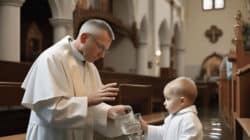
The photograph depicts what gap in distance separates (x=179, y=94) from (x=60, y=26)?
8103 mm

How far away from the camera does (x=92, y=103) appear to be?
7.29ft

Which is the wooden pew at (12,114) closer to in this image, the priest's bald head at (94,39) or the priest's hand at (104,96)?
the priest's bald head at (94,39)

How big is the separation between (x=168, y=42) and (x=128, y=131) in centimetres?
1791

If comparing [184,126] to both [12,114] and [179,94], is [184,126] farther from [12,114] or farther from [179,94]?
[12,114]

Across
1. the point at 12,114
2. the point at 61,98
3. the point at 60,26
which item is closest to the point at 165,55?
the point at 60,26

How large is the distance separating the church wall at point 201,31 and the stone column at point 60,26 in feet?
47.9

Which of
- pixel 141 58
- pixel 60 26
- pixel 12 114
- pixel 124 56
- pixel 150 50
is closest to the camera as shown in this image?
pixel 12 114

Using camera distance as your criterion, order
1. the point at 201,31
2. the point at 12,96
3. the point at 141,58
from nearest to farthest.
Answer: the point at 12,96 < the point at 141,58 < the point at 201,31

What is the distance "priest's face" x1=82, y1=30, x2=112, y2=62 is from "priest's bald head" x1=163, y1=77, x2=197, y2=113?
566mm

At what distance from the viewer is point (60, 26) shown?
10281 millimetres

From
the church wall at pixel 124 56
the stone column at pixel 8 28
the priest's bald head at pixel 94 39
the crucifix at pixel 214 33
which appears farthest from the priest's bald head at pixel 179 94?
the crucifix at pixel 214 33

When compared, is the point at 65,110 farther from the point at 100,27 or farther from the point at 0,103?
the point at 0,103

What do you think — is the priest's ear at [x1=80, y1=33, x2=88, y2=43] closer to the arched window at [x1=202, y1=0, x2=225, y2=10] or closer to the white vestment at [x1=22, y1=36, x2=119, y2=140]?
the white vestment at [x1=22, y1=36, x2=119, y2=140]

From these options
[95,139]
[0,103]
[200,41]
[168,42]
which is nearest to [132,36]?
[168,42]
